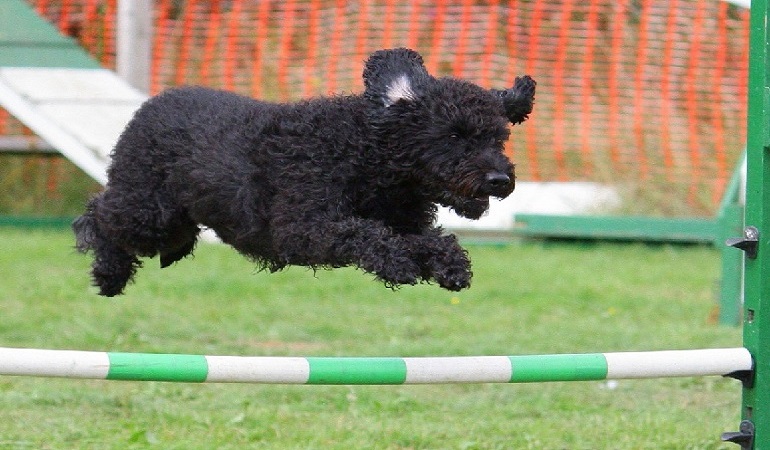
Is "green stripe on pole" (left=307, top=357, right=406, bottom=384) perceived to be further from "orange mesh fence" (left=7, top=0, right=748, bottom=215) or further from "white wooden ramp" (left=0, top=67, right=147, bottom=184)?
"orange mesh fence" (left=7, top=0, right=748, bottom=215)

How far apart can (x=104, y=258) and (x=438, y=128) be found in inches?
51.8

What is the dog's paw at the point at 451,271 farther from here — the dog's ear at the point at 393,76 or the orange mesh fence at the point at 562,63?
the orange mesh fence at the point at 562,63

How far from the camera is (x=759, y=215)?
3877 millimetres

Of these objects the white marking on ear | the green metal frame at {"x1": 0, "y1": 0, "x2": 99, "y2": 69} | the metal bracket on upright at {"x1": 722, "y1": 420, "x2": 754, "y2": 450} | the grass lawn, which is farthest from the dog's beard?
the green metal frame at {"x1": 0, "y1": 0, "x2": 99, "y2": 69}

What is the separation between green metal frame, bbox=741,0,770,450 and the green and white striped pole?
0.89 ft

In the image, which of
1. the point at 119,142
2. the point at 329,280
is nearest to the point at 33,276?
the point at 329,280

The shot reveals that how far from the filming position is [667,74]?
36.3 feet

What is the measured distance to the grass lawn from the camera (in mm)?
5023

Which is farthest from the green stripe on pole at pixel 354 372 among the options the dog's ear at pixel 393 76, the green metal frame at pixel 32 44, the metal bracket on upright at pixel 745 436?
the green metal frame at pixel 32 44

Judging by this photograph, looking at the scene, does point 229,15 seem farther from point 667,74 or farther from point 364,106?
point 364,106

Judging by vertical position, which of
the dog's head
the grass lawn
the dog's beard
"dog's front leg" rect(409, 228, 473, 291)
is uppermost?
the dog's head

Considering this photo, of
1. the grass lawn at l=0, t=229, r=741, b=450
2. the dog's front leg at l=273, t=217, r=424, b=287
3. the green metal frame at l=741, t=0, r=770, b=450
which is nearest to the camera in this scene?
the dog's front leg at l=273, t=217, r=424, b=287

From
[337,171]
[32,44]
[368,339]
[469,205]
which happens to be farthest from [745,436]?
[32,44]

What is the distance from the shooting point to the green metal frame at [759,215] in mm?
3830
